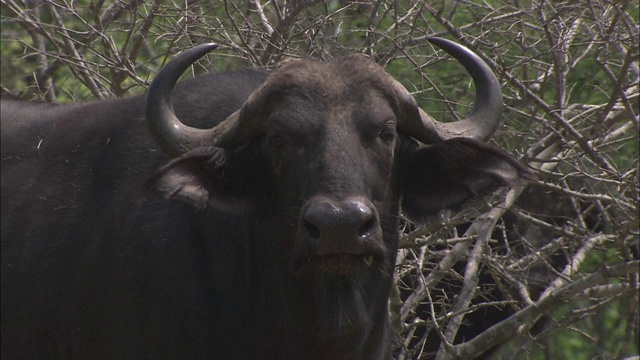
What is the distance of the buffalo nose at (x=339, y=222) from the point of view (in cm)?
390

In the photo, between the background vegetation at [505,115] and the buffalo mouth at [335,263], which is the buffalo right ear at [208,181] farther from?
the background vegetation at [505,115]

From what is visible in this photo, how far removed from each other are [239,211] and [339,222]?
2.73 ft

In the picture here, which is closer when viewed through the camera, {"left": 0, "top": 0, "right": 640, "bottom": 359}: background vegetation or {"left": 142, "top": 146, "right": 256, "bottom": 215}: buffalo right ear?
{"left": 142, "top": 146, "right": 256, "bottom": 215}: buffalo right ear

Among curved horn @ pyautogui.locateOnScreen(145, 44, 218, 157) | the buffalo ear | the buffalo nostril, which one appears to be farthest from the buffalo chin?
curved horn @ pyautogui.locateOnScreen(145, 44, 218, 157)

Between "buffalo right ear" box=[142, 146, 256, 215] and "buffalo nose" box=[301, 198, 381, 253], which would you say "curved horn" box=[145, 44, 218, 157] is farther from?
"buffalo nose" box=[301, 198, 381, 253]

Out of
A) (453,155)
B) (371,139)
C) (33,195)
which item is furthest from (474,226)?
(33,195)

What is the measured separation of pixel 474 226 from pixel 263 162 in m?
2.00

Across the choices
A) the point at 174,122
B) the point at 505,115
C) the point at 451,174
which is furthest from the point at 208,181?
the point at 505,115

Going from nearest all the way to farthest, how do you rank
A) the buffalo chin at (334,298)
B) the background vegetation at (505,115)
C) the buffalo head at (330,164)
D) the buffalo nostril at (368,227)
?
the buffalo nostril at (368,227) < the buffalo head at (330,164) < the buffalo chin at (334,298) < the background vegetation at (505,115)

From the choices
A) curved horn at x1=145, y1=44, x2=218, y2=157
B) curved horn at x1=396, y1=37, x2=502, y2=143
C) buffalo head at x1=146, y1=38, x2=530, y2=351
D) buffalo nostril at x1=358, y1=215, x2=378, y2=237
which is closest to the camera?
buffalo nostril at x1=358, y1=215, x2=378, y2=237

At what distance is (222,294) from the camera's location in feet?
15.4

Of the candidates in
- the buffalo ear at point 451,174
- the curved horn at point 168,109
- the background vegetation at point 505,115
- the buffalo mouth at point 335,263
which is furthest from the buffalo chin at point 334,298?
the background vegetation at point 505,115

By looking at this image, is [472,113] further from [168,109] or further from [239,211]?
[168,109]

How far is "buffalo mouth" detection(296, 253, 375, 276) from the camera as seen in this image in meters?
4.09
